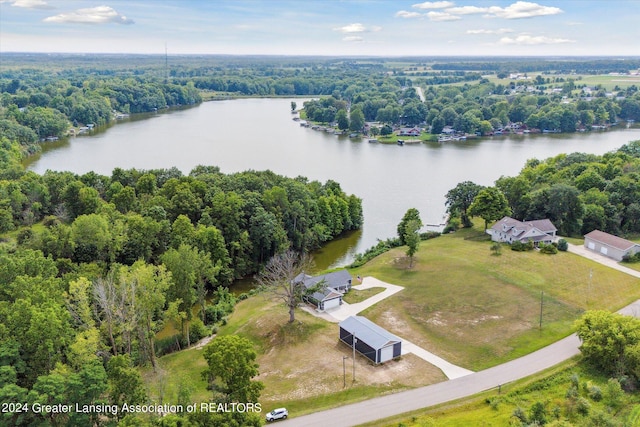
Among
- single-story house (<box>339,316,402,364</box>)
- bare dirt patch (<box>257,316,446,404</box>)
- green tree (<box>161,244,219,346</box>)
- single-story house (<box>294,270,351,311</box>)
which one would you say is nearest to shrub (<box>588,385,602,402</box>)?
bare dirt patch (<box>257,316,446,404</box>)

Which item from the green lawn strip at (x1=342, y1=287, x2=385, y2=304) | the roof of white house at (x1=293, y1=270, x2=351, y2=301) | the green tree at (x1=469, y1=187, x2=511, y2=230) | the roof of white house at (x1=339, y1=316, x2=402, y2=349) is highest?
the green tree at (x1=469, y1=187, x2=511, y2=230)

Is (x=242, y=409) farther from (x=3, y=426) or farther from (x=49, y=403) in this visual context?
(x=3, y=426)

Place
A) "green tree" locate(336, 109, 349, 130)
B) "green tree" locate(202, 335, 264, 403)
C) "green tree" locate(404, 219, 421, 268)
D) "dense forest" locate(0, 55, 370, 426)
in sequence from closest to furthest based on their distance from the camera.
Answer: "dense forest" locate(0, 55, 370, 426) → "green tree" locate(202, 335, 264, 403) → "green tree" locate(404, 219, 421, 268) → "green tree" locate(336, 109, 349, 130)

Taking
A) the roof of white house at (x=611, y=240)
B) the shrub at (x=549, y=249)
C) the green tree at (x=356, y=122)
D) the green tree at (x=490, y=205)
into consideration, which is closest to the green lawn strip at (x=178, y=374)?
the shrub at (x=549, y=249)

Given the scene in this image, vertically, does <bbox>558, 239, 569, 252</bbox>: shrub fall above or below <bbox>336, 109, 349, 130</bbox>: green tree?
below

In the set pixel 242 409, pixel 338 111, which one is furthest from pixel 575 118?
pixel 242 409

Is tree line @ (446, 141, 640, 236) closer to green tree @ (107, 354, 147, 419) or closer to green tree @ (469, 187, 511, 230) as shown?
green tree @ (469, 187, 511, 230)

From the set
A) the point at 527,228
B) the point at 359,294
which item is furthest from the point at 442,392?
the point at 527,228
